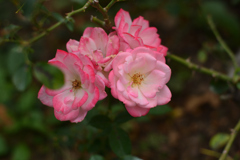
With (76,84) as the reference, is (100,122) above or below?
below

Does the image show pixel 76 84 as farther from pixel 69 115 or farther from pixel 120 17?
pixel 120 17

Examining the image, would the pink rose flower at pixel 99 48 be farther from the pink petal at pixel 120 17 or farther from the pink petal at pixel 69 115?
the pink petal at pixel 69 115

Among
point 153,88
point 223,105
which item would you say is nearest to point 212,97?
point 223,105

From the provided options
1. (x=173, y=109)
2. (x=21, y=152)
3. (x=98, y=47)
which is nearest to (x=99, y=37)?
(x=98, y=47)

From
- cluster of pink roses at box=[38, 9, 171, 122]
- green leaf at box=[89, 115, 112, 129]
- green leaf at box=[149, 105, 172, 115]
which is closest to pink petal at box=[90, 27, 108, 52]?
cluster of pink roses at box=[38, 9, 171, 122]

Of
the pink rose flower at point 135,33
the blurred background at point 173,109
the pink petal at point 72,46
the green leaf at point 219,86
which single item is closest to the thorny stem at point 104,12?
the pink rose flower at point 135,33

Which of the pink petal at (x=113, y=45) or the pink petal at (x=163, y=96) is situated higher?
the pink petal at (x=113, y=45)
